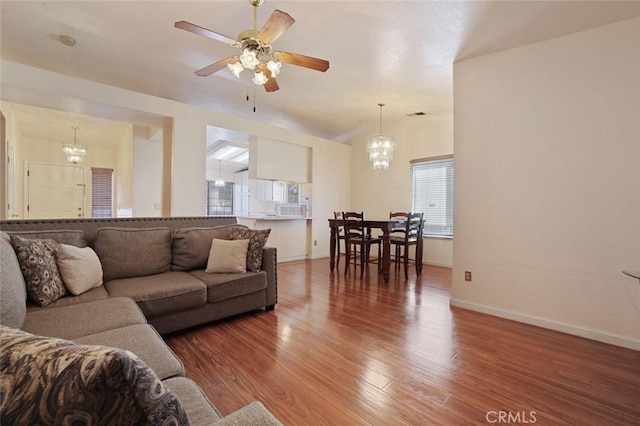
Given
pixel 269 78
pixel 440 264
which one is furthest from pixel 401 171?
pixel 269 78

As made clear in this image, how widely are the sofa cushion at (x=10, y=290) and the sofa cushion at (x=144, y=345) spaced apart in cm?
28

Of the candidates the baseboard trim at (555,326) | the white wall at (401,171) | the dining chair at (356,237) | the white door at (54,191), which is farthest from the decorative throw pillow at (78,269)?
the white door at (54,191)

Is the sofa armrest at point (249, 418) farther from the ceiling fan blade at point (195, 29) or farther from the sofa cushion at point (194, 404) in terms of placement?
the ceiling fan blade at point (195, 29)

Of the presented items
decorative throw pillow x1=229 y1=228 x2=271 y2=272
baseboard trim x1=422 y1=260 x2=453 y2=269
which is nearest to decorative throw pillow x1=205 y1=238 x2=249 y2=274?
decorative throw pillow x1=229 y1=228 x2=271 y2=272

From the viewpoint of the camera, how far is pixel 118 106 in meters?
3.60

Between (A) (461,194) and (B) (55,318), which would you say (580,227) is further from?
(B) (55,318)

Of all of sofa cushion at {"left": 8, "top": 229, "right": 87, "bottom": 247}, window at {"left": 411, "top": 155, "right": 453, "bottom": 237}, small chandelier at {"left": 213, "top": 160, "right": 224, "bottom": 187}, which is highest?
small chandelier at {"left": 213, "top": 160, "right": 224, "bottom": 187}

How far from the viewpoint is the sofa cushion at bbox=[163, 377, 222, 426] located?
0.82 m

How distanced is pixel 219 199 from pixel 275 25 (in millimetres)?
7958

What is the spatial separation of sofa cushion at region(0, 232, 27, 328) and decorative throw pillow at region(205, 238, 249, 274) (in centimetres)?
122

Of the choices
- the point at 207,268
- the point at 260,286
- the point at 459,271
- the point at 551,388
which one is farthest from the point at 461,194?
the point at 207,268

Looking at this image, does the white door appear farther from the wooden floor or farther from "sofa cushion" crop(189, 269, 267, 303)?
the wooden floor

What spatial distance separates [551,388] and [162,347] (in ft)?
6.88

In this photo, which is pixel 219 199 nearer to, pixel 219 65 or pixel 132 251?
pixel 132 251
